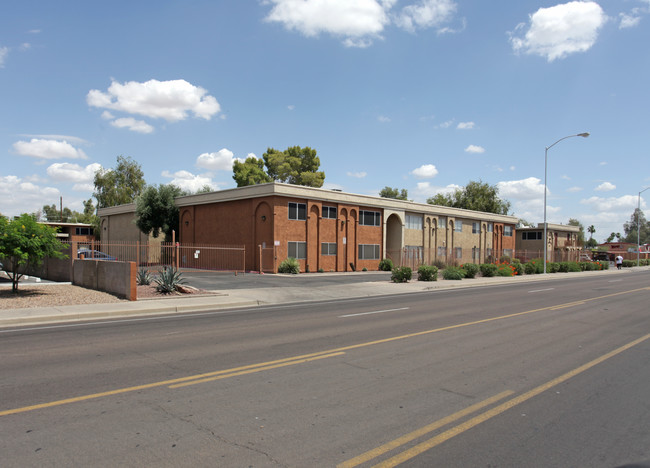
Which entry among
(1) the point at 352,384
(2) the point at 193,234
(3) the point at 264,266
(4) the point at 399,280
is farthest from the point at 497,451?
(2) the point at 193,234

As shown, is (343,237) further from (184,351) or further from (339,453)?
(339,453)

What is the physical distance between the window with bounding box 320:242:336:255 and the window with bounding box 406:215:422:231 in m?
11.0

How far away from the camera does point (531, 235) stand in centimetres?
7262

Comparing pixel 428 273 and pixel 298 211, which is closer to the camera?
pixel 428 273

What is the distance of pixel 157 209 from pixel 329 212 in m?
16.5

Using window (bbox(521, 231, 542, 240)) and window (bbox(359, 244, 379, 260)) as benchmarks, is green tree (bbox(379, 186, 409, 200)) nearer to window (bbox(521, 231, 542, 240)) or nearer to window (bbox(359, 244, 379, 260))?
window (bbox(521, 231, 542, 240))

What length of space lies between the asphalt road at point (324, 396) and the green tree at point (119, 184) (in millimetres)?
59991

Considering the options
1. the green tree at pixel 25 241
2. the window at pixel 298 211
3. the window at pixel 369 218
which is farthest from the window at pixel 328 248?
the green tree at pixel 25 241

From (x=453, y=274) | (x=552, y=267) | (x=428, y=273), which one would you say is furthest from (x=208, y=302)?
(x=552, y=267)

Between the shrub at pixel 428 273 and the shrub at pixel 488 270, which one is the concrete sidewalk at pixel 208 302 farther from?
the shrub at pixel 488 270

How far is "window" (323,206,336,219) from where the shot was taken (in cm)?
3816

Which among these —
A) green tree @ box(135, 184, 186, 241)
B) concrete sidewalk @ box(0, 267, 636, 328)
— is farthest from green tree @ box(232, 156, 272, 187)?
concrete sidewalk @ box(0, 267, 636, 328)

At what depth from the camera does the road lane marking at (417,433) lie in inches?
165

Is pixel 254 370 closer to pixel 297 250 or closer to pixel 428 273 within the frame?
pixel 428 273
